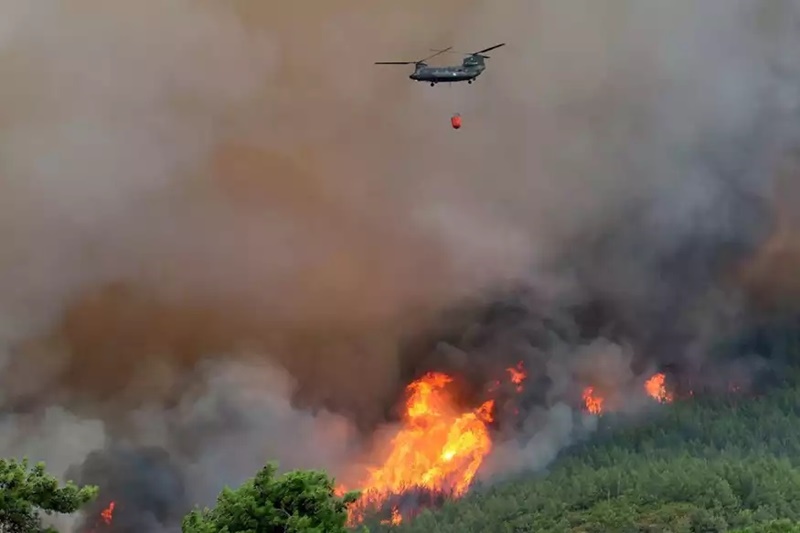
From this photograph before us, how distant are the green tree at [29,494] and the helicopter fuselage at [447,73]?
6145 centimetres

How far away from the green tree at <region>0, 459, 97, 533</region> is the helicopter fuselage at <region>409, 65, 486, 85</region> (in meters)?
61.5

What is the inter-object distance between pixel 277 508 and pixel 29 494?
13.2 meters

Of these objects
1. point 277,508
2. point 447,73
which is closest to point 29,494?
point 277,508

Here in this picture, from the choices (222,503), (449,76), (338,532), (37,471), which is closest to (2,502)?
(37,471)

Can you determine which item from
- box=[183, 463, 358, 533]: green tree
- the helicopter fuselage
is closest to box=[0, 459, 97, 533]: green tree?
box=[183, 463, 358, 533]: green tree

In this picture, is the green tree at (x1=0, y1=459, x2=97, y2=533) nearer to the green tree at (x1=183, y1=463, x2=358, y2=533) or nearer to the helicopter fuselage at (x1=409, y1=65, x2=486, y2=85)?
the green tree at (x1=183, y1=463, x2=358, y2=533)

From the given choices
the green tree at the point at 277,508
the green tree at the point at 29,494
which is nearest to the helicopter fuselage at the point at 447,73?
the green tree at the point at 277,508

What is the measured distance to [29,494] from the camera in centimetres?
3775

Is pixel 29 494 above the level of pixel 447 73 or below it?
below

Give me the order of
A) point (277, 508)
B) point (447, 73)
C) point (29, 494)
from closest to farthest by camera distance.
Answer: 1. point (29, 494)
2. point (277, 508)
3. point (447, 73)

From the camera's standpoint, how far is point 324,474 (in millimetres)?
43969

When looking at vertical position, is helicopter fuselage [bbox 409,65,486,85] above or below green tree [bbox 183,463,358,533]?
above

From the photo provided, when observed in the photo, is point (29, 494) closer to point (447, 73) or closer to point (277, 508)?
point (277, 508)

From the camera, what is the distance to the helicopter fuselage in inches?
3391
